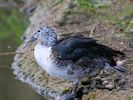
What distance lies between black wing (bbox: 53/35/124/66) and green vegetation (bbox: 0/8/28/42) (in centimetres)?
740

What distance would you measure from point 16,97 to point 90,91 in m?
2.23

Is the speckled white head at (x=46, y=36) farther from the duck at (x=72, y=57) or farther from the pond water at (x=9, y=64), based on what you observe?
the pond water at (x=9, y=64)

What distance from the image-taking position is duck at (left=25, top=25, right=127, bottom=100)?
10766 mm

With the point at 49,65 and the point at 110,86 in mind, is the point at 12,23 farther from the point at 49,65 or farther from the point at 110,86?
the point at 49,65

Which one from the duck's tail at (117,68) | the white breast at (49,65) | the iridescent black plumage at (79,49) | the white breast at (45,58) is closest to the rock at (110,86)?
the duck's tail at (117,68)

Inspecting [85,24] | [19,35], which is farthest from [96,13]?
[19,35]

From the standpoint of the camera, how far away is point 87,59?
1100 centimetres

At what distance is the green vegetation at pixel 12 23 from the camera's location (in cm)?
1973

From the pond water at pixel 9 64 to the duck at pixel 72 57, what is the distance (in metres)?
1.86

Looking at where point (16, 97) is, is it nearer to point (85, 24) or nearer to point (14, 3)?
point (85, 24)

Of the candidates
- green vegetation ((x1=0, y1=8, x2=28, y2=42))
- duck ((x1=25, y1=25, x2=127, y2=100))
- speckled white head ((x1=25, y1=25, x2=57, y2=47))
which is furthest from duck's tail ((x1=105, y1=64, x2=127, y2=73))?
green vegetation ((x1=0, y1=8, x2=28, y2=42))

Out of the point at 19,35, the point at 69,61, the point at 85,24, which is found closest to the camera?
the point at 69,61

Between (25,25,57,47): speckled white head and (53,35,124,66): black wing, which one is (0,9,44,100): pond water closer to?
(25,25,57,47): speckled white head

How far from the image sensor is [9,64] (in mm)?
15477
